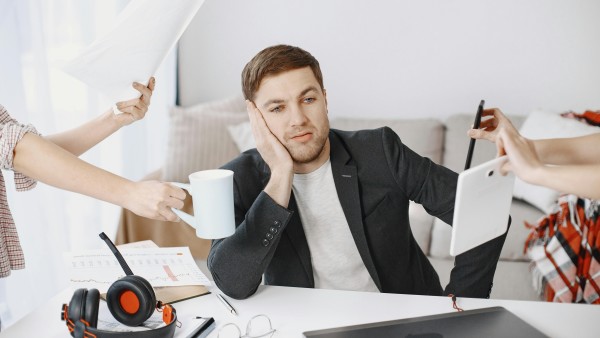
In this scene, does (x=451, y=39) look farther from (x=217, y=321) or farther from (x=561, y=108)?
(x=217, y=321)

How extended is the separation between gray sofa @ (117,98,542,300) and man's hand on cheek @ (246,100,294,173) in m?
1.33

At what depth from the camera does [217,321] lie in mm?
1155

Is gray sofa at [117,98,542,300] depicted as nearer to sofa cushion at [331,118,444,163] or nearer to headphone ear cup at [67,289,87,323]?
sofa cushion at [331,118,444,163]

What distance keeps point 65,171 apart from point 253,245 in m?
0.44

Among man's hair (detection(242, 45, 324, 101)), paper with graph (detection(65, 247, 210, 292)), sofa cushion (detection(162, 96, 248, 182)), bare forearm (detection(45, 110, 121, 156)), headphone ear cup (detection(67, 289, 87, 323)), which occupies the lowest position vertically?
paper with graph (detection(65, 247, 210, 292))

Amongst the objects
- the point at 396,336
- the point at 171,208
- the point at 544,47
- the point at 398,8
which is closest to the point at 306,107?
the point at 171,208

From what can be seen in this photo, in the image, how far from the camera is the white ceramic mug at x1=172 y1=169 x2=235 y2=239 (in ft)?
3.41

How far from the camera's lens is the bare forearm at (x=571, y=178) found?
1.04 metres

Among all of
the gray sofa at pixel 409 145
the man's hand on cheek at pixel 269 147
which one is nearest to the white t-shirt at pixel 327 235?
the man's hand on cheek at pixel 269 147

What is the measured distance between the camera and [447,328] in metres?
1.06

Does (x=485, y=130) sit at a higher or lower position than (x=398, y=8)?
lower

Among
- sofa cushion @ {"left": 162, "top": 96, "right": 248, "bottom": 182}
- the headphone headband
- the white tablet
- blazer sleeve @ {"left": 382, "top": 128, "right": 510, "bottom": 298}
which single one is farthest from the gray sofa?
→ the headphone headband

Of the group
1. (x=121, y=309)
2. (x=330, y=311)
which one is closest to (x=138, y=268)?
(x=121, y=309)

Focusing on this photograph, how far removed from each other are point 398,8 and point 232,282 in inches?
100
